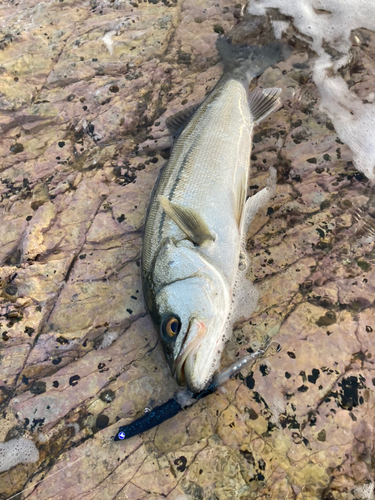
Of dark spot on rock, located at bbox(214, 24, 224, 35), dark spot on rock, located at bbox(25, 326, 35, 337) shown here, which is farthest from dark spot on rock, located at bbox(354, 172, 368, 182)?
dark spot on rock, located at bbox(25, 326, 35, 337)

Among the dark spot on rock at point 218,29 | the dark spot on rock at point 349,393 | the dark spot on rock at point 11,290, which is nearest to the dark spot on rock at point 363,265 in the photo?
the dark spot on rock at point 349,393

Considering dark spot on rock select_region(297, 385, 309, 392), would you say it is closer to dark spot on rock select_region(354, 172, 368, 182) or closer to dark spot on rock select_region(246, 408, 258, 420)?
dark spot on rock select_region(246, 408, 258, 420)

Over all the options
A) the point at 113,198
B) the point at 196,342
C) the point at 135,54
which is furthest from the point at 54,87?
the point at 196,342

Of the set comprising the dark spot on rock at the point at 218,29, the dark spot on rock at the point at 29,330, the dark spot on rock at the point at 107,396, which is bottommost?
the dark spot on rock at the point at 107,396

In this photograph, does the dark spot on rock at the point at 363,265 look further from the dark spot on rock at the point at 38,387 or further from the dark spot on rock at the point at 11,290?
the dark spot on rock at the point at 11,290

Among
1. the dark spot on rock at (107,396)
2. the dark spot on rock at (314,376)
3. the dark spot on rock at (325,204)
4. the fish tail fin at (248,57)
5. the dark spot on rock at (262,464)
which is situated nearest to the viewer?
the dark spot on rock at (262,464)

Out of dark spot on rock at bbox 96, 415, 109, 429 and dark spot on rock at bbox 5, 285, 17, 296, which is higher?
dark spot on rock at bbox 5, 285, 17, 296
